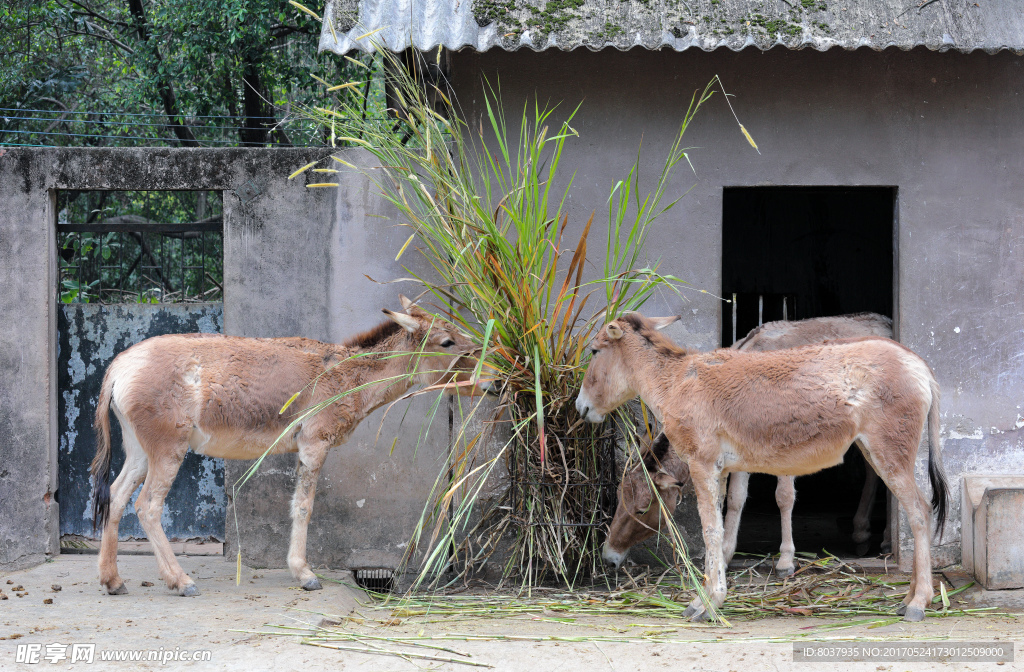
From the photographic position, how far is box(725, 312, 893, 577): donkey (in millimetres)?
6109

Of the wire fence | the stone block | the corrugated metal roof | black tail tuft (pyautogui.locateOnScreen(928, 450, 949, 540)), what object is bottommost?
the stone block

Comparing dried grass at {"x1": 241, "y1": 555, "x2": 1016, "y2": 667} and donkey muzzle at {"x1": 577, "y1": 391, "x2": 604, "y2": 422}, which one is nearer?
dried grass at {"x1": 241, "y1": 555, "x2": 1016, "y2": 667}

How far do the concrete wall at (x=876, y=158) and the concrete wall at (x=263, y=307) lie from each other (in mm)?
1352

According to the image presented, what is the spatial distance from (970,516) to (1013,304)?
163 centimetres

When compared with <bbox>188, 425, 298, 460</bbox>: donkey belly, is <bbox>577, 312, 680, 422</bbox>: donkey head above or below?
above

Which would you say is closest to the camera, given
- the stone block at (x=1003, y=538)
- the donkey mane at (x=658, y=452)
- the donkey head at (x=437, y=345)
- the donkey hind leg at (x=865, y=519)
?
the stone block at (x=1003, y=538)

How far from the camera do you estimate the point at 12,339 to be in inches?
247

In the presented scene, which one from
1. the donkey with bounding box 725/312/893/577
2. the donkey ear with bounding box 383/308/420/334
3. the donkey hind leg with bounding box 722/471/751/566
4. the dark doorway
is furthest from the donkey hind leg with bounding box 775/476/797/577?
the dark doorway

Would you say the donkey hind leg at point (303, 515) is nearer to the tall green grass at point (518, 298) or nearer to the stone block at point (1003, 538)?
the tall green grass at point (518, 298)

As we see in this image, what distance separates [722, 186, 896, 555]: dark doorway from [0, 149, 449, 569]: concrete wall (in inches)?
214

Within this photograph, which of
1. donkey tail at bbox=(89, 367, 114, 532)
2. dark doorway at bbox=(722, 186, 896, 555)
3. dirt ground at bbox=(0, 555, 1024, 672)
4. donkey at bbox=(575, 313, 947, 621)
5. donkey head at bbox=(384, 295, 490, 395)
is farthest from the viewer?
dark doorway at bbox=(722, 186, 896, 555)

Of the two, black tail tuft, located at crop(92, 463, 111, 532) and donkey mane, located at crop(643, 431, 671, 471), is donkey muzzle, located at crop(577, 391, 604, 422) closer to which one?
donkey mane, located at crop(643, 431, 671, 471)

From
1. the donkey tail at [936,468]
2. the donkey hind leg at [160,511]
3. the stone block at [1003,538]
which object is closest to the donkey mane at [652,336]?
the donkey tail at [936,468]

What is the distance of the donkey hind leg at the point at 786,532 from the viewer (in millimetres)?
6059
